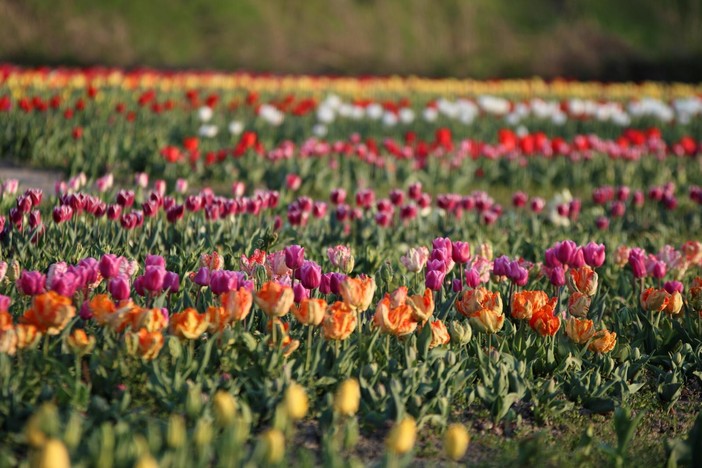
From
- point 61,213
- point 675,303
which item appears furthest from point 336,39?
point 675,303

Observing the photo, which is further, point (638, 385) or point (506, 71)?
point (506, 71)

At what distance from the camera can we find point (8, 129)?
7.71 m

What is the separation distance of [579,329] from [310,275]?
41.9 inches

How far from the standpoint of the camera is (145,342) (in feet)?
9.21

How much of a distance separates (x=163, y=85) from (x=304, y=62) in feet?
22.1

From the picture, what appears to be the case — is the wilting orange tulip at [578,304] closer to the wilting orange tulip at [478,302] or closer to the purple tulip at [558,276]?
the purple tulip at [558,276]

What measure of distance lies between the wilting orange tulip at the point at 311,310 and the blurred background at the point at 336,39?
48.4 feet

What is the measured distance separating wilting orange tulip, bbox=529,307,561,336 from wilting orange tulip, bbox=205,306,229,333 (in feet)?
4.02

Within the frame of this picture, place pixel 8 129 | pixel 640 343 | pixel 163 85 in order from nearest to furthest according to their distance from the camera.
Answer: pixel 640 343, pixel 8 129, pixel 163 85

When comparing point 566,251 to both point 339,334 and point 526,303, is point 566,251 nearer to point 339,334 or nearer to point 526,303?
point 526,303

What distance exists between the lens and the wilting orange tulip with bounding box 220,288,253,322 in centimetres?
301

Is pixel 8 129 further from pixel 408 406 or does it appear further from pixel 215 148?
pixel 408 406

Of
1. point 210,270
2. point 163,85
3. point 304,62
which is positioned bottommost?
point 210,270

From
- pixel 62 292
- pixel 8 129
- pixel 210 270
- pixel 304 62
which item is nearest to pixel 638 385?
pixel 210 270
